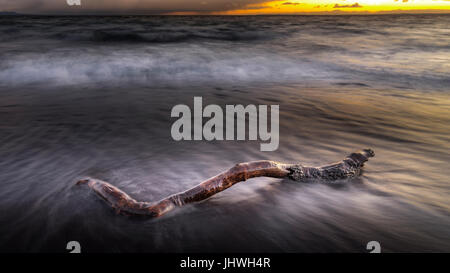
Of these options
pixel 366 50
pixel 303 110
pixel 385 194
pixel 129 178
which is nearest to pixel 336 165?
pixel 385 194

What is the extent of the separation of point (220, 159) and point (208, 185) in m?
1.41

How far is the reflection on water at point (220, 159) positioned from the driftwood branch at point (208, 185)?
3.6 inches

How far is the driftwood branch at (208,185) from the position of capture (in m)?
2.54

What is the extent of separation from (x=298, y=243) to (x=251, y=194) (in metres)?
0.76

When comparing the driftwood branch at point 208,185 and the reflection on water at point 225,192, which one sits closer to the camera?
the reflection on water at point 225,192

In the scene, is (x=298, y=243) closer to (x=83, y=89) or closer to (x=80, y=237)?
(x=80, y=237)

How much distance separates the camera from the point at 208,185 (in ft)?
8.74

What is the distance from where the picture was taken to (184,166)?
3791 mm

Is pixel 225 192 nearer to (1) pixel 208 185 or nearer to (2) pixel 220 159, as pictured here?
(1) pixel 208 185

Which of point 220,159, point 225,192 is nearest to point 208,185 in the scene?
point 225,192

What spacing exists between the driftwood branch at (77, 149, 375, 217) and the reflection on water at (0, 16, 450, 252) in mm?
90

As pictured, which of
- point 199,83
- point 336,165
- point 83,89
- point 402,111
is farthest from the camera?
point 199,83

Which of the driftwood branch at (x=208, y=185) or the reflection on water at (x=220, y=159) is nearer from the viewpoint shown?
the reflection on water at (x=220, y=159)

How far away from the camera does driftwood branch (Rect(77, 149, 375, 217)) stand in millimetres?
2541
